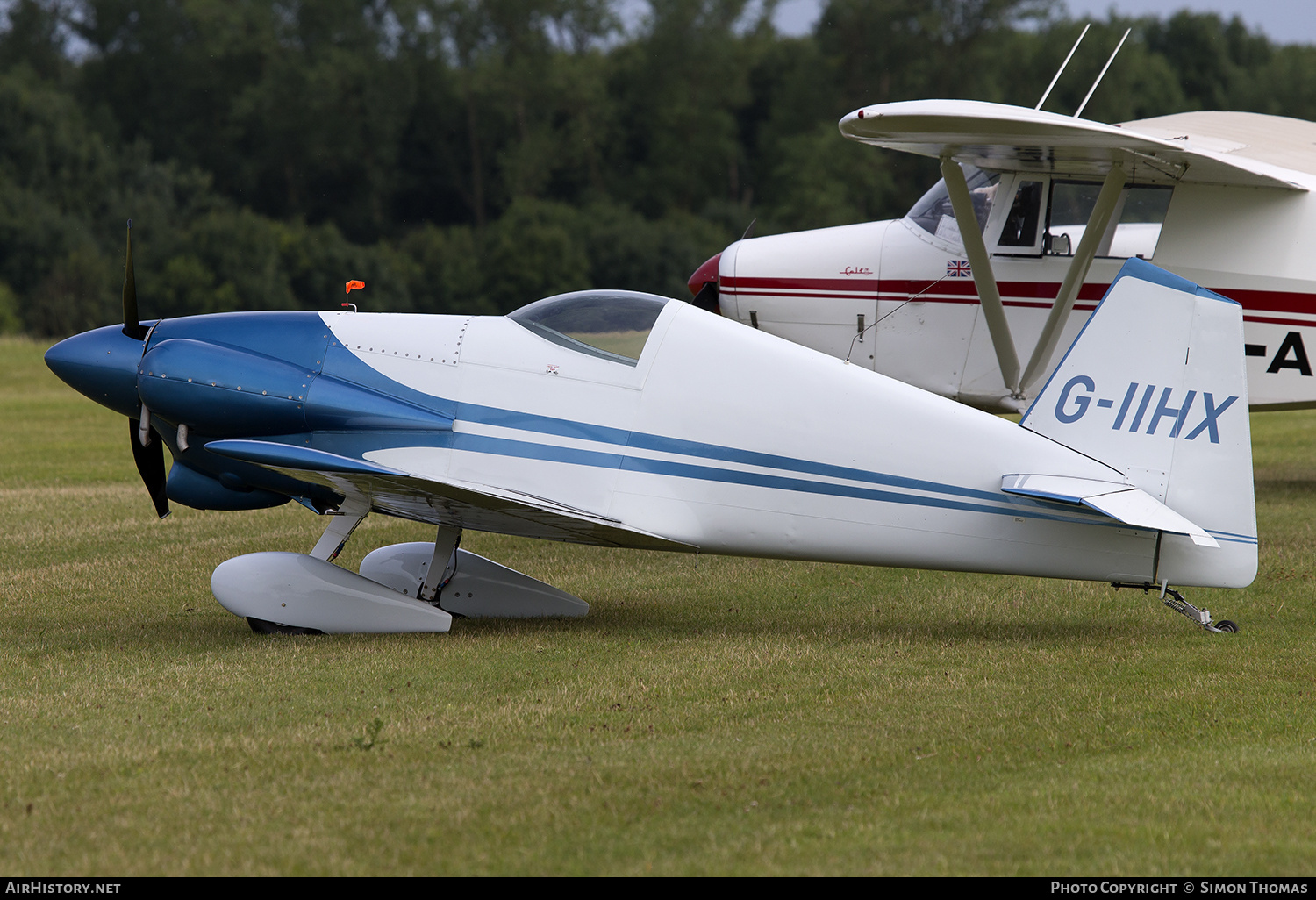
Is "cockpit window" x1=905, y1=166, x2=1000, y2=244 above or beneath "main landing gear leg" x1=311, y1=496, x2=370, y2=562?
above

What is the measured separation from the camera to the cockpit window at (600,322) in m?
7.20

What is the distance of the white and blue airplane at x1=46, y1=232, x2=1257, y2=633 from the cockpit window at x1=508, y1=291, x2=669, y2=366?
1 cm

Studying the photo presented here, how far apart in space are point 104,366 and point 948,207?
6635mm

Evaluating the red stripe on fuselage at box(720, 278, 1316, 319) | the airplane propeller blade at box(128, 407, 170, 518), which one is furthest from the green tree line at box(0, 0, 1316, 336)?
the airplane propeller blade at box(128, 407, 170, 518)

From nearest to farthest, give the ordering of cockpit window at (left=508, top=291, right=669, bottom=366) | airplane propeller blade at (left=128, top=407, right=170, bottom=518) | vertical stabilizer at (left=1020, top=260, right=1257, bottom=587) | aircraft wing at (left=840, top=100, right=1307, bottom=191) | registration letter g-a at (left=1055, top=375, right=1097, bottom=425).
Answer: vertical stabilizer at (left=1020, top=260, right=1257, bottom=587) → registration letter g-a at (left=1055, top=375, right=1097, bottom=425) → cockpit window at (left=508, top=291, right=669, bottom=366) → airplane propeller blade at (left=128, top=407, right=170, bottom=518) → aircraft wing at (left=840, top=100, right=1307, bottom=191)

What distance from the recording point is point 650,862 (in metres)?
3.93

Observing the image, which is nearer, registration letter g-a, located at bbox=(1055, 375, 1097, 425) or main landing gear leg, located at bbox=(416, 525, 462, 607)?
registration letter g-a, located at bbox=(1055, 375, 1097, 425)

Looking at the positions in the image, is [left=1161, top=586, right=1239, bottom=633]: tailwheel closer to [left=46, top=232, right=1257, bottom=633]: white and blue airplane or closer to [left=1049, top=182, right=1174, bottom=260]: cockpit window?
[left=46, top=232, right=1257, bottom=633]: white and blue airplane

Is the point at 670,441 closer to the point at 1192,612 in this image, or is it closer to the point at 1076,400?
the point at 1076,400

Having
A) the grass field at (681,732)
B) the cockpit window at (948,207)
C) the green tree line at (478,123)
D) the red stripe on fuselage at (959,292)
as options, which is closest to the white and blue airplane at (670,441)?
the grass field at (681,732)

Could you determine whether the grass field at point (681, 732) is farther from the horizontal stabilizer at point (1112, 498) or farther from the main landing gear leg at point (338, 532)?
the horizontal stabilizer at point (1112, 498)

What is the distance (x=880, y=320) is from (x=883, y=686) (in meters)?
5.36

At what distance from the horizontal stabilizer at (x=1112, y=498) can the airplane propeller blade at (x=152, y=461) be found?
4827 mm

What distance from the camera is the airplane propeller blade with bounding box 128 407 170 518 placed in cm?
757
